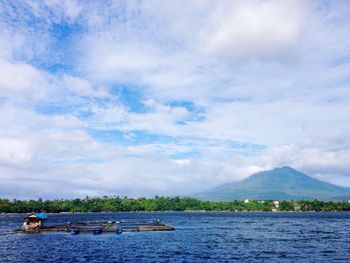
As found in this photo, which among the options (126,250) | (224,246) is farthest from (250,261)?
(126,250)

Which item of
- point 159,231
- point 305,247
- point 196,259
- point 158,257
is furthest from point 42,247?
point 305,247

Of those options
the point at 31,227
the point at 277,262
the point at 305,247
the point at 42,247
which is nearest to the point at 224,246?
the point at 305,247

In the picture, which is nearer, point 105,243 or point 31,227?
point 105,243

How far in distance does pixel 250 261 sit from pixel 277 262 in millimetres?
3936

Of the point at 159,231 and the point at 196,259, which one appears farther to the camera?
the point at 159,231

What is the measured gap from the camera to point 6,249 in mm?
72188

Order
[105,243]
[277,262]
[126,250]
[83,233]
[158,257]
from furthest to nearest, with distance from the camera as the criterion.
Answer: [83,233] → [105,243] → [126,250] → [158,257] → [277,262]

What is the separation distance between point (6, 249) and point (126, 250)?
22873 mm

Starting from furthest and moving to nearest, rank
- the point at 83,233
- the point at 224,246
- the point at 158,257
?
the point at 83,233 < the point at 224,246 < the point at 158,257

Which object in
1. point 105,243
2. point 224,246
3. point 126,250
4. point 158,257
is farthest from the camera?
point 105,243

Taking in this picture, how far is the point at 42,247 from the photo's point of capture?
75312 millimetres

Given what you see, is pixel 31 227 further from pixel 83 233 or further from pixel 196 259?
pixel 196 259

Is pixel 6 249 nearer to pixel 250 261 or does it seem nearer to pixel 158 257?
pixel 158 257

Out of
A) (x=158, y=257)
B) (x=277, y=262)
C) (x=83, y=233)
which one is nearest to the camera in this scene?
(x=277, y=262)
